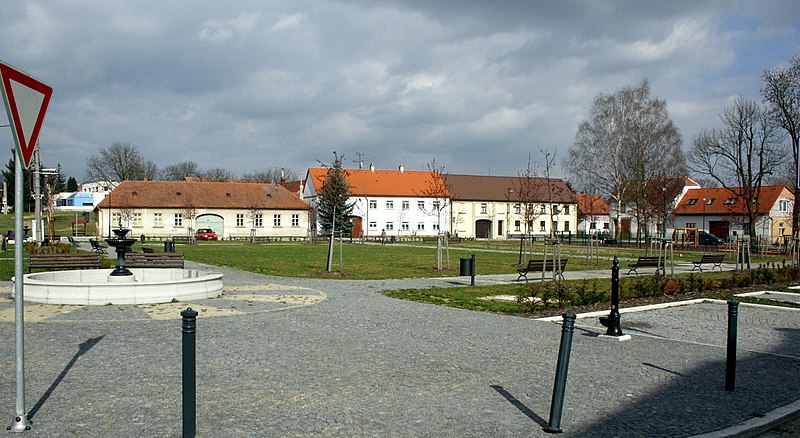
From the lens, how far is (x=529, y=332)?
35.9 feet

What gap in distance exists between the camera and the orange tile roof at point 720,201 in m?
67.8

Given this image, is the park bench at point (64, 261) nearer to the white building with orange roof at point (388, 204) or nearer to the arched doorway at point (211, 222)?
the arched doorway at point (211, 222)

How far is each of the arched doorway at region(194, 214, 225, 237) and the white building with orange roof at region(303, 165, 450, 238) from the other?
41.6 feet

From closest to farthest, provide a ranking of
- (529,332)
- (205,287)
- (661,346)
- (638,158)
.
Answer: (661,346)
(529,332)
(205,287)
(638,158)

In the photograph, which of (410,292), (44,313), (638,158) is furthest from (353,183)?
(44,313)

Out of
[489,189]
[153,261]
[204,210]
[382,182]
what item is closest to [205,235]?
[204,210]

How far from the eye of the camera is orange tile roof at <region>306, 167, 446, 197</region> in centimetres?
7900

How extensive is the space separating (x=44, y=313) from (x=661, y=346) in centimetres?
1066

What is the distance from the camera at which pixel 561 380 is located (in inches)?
233

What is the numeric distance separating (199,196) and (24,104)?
6747 centimetres

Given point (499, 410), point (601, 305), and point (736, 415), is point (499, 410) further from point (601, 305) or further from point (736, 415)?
point (601, 305)

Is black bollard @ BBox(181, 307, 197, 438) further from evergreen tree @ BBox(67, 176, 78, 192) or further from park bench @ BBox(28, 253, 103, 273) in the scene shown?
evergreen tree @ BBox(67, 176, 78, 192)

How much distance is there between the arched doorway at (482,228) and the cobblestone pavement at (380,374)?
225ft

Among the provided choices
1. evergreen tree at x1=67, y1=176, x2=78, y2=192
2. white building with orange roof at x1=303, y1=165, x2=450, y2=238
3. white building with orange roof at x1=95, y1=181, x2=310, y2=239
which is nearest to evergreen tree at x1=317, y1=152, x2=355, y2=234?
white building with orange roof at x1=95, y1=181, x2=310, y2=239
